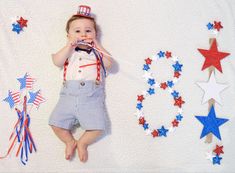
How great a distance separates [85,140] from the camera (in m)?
1.46

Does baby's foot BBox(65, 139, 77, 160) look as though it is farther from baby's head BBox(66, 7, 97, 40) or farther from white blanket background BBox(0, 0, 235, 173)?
baby's head BBox(66, 7, 97, 40)

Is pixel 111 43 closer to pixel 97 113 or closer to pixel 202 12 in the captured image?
pixel 97 113

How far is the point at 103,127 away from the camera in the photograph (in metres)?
1.44

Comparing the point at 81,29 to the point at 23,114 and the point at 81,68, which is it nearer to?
the point at 81,68

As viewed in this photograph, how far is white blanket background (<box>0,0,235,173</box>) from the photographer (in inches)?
59.6

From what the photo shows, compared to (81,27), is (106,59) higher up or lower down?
lower down

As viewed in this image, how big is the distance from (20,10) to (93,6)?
1.14 ft

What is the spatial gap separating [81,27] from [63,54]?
5.6 inches

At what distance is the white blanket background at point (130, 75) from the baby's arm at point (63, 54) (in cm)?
8

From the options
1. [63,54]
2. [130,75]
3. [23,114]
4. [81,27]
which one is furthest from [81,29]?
[23,114]

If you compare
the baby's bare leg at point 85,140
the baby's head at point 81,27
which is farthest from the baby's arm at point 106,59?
the baby's bare leg at point 85,140

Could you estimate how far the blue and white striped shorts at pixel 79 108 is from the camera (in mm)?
1442

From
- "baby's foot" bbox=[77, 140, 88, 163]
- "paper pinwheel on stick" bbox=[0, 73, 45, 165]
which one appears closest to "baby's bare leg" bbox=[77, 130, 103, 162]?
"baby's foot" bbox=[77, 140, 88, 163]

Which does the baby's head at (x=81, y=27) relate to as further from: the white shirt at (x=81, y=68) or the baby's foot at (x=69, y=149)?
the baby's foot at (x=69, y=149)
